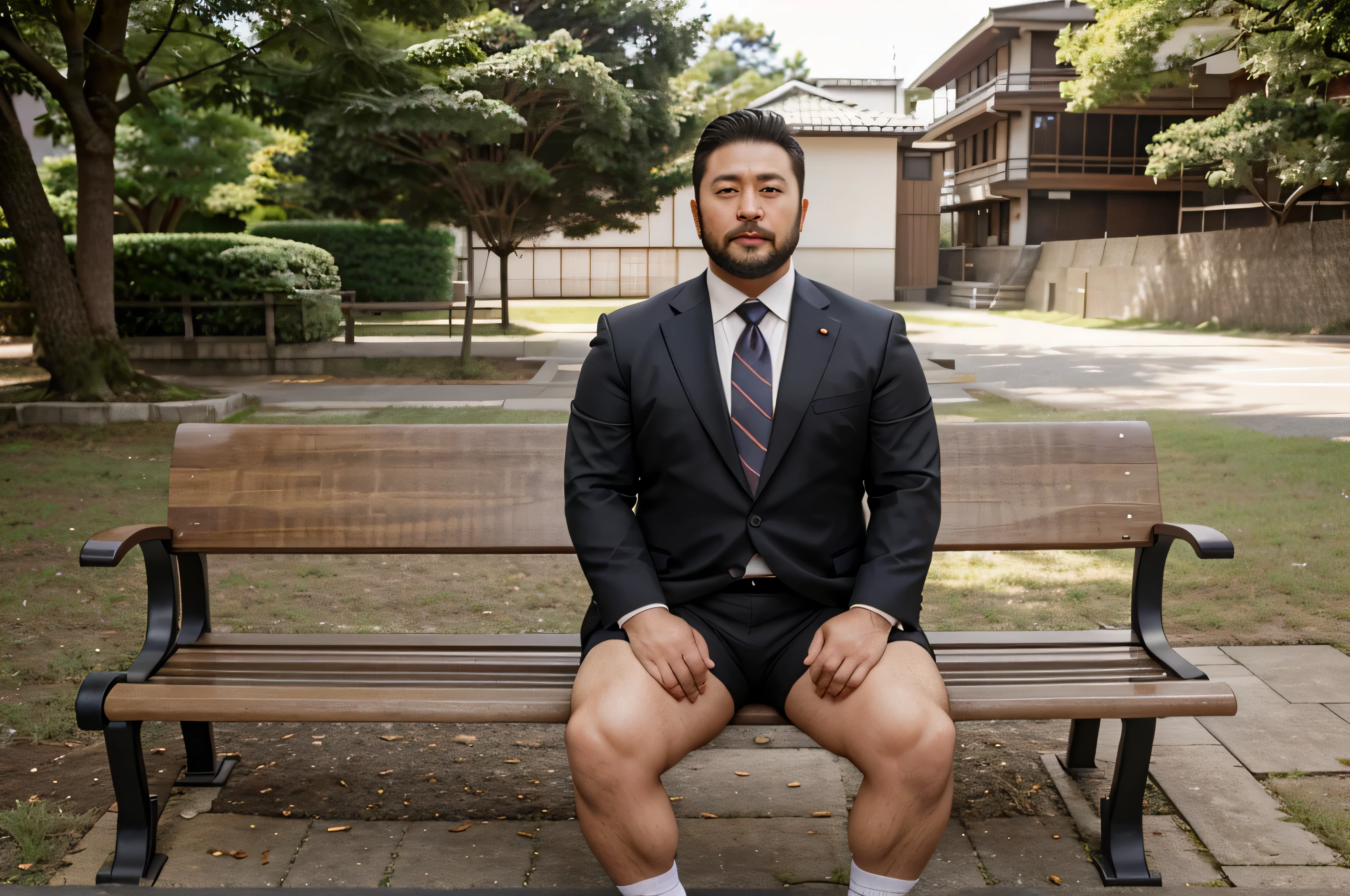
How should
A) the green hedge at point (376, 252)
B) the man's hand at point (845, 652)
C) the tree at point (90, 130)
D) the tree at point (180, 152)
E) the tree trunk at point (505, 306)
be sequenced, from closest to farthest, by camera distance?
the man's hand at point (845, 652), the tree at point (90, 130), the tree trunk at point (505, 306), the tree at point (180, 152), the green hedge at point (376, 252)

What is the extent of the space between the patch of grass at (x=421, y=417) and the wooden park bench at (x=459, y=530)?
6860 mm

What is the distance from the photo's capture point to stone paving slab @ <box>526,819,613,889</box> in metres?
2.69

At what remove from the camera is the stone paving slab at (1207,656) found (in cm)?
413

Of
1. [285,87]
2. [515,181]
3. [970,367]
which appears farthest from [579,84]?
[970,367]

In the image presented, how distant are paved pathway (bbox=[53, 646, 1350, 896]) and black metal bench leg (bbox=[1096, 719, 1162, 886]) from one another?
2.7 inches

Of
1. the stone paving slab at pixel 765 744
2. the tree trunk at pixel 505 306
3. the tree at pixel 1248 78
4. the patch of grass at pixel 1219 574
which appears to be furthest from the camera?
the tree trunk at pixel 505 306

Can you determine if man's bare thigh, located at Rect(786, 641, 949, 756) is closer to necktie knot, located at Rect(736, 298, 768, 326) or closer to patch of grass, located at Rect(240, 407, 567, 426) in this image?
necktie knot, located at Rect(736, 298, 768, 326)

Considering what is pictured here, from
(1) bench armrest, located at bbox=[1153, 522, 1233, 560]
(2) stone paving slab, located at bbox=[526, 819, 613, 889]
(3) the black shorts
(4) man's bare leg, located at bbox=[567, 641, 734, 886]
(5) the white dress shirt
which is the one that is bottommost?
(2) stone paving slab, located at bbox=[526, 819, 613, 889]

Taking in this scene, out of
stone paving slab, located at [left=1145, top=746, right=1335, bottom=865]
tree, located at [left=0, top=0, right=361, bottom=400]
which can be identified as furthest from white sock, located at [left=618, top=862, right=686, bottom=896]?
tree, located at [left=0, top=0, right=361, bottom=400]

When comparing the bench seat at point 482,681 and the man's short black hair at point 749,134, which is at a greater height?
the man's short black hair at point 749,134

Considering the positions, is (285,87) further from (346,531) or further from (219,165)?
(219,165)

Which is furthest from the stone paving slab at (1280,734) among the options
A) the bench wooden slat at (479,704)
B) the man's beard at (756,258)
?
the man's beard at (756,258)

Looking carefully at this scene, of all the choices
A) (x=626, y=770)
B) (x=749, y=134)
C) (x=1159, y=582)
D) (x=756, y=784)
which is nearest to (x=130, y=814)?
(x=626, y=770)

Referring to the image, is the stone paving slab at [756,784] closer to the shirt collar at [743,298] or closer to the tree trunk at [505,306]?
the shirt collar at [743,298]
